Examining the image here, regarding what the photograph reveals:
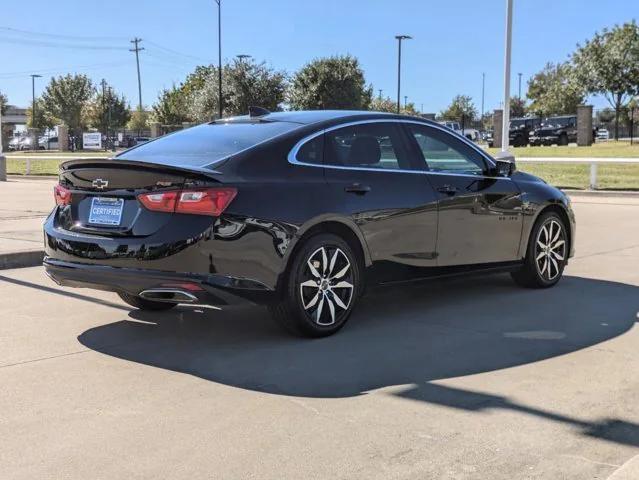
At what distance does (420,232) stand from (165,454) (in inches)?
125

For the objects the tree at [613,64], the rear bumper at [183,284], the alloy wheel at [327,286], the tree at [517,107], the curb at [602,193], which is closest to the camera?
the rear bumper at [183,284]

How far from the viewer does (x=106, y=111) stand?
3430 inches

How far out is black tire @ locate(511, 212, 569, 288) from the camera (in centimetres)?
720

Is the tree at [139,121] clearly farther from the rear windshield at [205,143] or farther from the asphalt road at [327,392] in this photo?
the asphalt road at [327,392]

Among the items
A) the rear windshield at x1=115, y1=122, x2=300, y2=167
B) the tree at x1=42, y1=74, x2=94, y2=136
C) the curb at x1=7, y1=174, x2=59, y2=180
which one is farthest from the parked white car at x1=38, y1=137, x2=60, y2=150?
the rear windshield at x1=115, y1=122, x2=300, y2=167

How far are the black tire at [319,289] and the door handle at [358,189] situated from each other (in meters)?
0.38

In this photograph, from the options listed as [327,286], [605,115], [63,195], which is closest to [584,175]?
[327,286]

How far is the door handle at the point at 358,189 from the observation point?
553cm

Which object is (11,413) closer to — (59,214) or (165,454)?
(165,454)

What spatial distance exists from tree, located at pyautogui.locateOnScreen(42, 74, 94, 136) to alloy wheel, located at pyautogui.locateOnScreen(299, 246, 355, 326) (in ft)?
267

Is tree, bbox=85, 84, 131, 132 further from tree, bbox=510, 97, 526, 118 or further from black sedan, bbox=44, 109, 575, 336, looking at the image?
black sedan, bbox=44, 109, 575, 336

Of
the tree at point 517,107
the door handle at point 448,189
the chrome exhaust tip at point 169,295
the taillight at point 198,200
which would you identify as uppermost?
the tree at point 517,107

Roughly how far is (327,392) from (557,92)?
218 feet

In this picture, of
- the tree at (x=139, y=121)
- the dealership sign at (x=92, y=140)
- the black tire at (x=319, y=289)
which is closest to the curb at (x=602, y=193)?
the black tire at (x=319, y=289)
